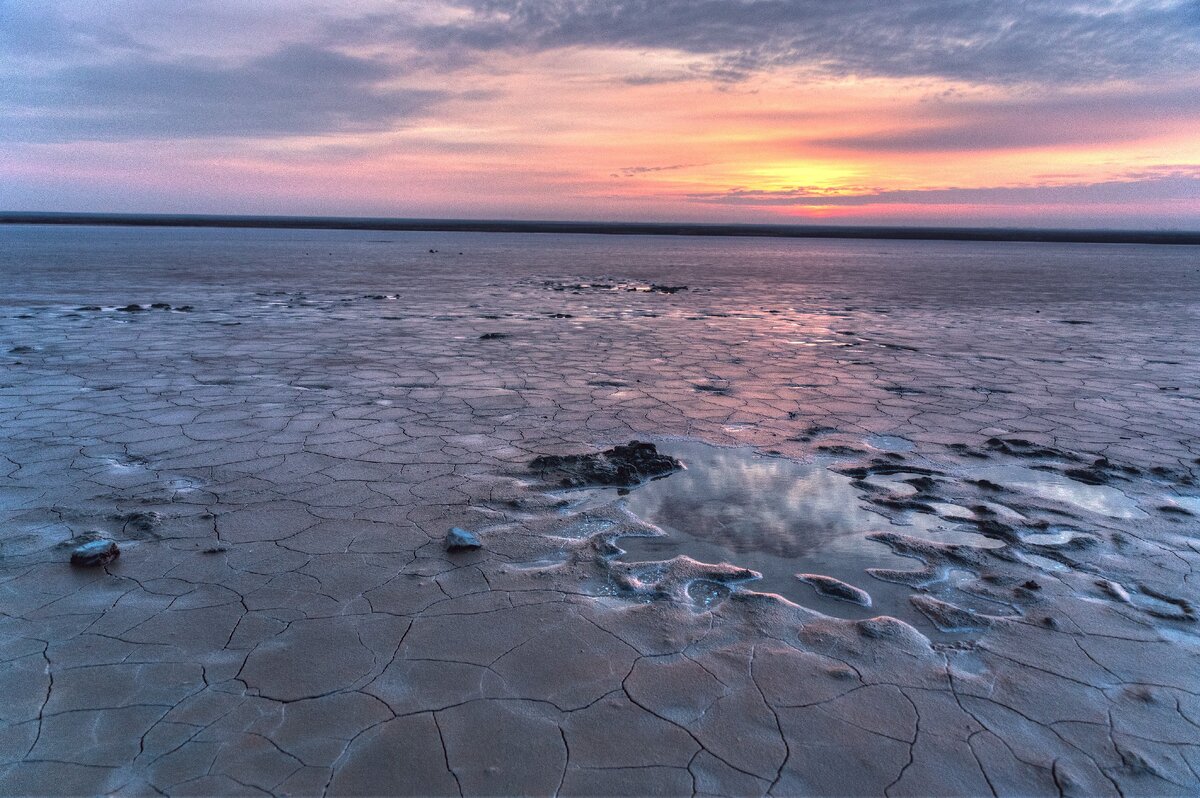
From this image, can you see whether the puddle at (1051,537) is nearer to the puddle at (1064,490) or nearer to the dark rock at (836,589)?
the puddle at (1064,490)

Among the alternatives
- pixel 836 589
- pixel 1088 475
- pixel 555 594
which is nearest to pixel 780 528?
pixel 836 589

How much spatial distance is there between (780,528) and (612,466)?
1.03 m

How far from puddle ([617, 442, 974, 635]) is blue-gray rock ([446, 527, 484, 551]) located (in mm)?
600

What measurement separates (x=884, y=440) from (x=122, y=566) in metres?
3.96

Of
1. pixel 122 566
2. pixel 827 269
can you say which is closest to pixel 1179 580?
pixel 122 566

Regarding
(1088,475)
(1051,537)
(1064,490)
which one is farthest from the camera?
(1088,475)

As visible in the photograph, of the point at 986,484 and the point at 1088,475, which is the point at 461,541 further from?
the point at 1088,475

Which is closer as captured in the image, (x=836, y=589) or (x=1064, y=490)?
(x=836, y=589)

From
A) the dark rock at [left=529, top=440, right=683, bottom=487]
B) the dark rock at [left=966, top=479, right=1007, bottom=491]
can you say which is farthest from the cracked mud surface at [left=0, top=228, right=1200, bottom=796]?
the dark rock at [left=529, top=440, right=683, bottom=487]

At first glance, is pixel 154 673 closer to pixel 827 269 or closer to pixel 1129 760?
pixel 1129 760

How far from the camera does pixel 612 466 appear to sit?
4.07 m

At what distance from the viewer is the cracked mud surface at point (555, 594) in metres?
1.98

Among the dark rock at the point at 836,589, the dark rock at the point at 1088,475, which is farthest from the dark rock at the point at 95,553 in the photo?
the dark rock at the point at 1088,475

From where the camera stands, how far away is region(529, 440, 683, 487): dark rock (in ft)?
12.8
